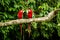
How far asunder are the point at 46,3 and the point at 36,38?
842 millimetres

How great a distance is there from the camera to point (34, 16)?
3830mm

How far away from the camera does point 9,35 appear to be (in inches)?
165

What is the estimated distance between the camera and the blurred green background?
3869 mm

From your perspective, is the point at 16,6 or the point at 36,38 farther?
the point at 36,38

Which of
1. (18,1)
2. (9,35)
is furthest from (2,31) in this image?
(18,1)

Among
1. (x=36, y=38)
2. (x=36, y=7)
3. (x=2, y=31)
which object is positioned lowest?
(x=36, y=38)

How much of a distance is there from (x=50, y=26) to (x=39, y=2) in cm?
59

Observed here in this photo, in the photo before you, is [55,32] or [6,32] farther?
[55,32]

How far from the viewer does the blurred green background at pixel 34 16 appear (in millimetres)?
3869

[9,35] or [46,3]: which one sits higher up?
[46,3]

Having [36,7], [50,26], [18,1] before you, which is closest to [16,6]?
[18,1]

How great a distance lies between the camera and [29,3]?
13.0ft

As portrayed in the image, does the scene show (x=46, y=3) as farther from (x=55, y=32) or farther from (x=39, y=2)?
(x=55, y=32)

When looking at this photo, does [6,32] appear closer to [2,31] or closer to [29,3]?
[2,31]
